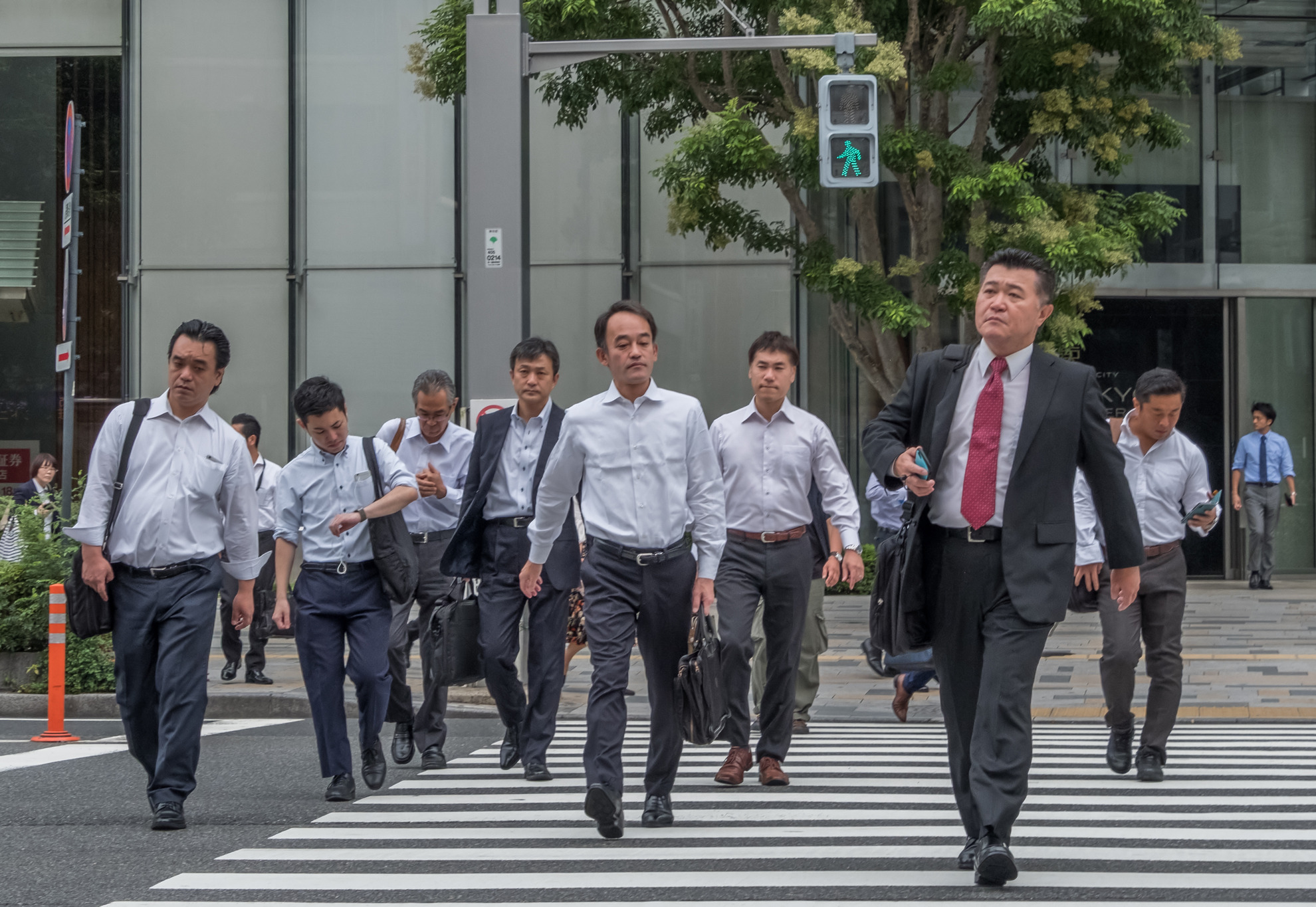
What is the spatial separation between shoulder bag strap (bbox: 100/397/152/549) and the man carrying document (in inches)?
163

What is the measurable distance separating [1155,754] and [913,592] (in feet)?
8.87

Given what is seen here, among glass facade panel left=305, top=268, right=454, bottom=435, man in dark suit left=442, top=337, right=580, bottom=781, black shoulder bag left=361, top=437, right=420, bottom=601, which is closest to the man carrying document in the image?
man in dark suit left=442, top=337, right=580, bottom=781

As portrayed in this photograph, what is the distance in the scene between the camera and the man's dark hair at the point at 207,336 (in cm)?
660

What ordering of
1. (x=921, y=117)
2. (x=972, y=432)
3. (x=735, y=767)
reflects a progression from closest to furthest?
(x=972, y=432) < (x=735, y=767) < (x=921, y=117)

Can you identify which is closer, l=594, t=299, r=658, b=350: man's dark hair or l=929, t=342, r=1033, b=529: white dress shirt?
l=929, t=342, r=1033, b=529: white dress shirt

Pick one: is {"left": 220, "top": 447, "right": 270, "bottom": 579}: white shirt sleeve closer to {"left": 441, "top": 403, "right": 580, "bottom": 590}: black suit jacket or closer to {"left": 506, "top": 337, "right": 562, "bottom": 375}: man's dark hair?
{"left": 441, "top": 403, "right": 580, "bottom": 590}: black suit jacket

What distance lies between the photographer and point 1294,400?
69.3ft

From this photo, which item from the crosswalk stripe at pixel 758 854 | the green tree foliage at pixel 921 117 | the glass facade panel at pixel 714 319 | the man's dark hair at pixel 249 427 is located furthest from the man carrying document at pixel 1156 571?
the glass facade panel at pixel 714 319

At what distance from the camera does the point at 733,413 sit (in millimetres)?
7953

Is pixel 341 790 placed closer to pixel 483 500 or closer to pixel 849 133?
pixel 483 500

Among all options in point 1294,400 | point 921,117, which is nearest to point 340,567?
point 921,117

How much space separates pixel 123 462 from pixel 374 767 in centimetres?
180

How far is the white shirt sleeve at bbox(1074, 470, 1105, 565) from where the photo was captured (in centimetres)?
690

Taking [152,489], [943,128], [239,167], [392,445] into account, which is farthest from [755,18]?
[152,489]
